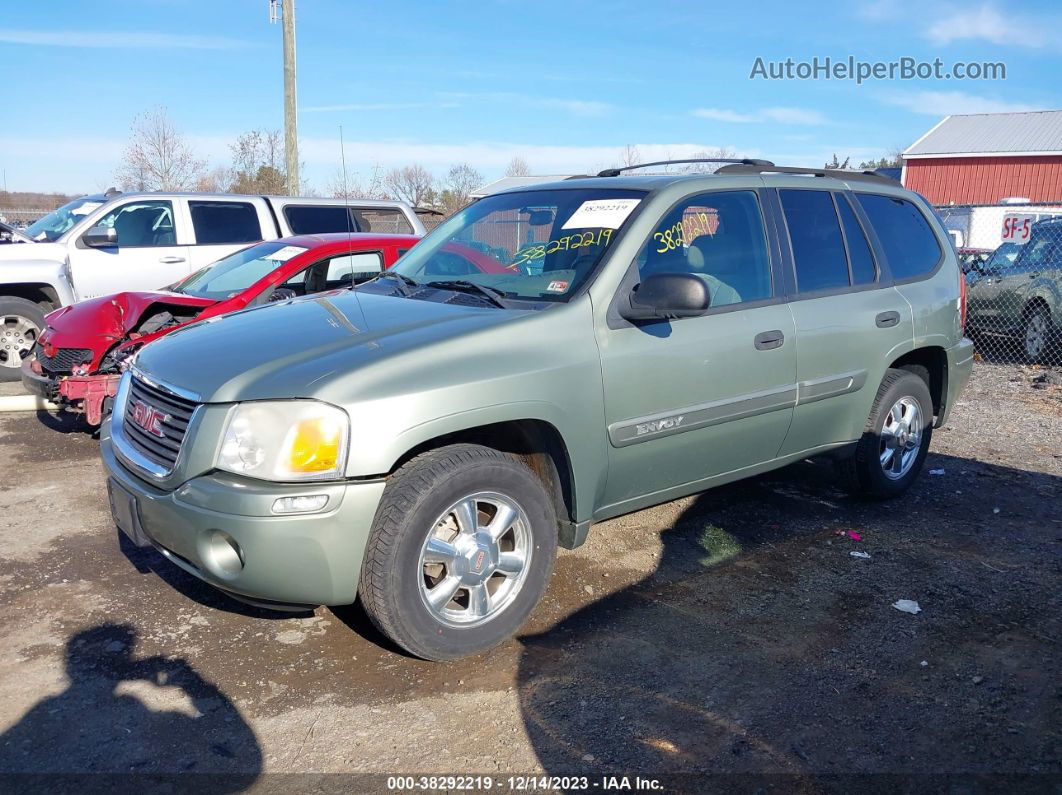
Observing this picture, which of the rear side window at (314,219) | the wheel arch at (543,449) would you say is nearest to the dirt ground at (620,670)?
the wheel arch at (543,449)

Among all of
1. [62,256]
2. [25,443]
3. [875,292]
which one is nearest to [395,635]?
[875,292]

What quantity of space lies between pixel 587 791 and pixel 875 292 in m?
3.32

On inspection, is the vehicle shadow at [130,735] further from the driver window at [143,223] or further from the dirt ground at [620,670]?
the driver window at [143,223]

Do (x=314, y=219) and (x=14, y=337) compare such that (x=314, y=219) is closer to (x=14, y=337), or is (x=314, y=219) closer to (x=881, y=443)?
(x=14, y=337)

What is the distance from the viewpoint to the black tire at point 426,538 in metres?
3.09

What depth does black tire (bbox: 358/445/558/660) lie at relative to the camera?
3.09 meters

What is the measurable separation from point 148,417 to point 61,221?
787cm

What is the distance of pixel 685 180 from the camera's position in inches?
163

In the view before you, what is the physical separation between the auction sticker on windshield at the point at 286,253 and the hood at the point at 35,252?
11.5 ft

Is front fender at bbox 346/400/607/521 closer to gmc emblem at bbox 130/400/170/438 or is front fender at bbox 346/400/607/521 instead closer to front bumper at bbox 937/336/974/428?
gmc emblem at bbox 130/400/170/438

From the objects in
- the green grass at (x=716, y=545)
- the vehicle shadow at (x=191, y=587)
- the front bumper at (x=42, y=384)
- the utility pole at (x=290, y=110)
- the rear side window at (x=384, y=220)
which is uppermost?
the utility pole at (x=290, y=110)

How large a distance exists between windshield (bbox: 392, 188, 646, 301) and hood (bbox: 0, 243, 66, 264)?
6.04 metres

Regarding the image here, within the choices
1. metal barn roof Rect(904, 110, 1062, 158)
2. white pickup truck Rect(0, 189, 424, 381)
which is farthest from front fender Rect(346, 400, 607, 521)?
metal barn roof Rect(904, 110, 1062, 158)

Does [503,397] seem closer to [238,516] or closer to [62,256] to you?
[238,516]
